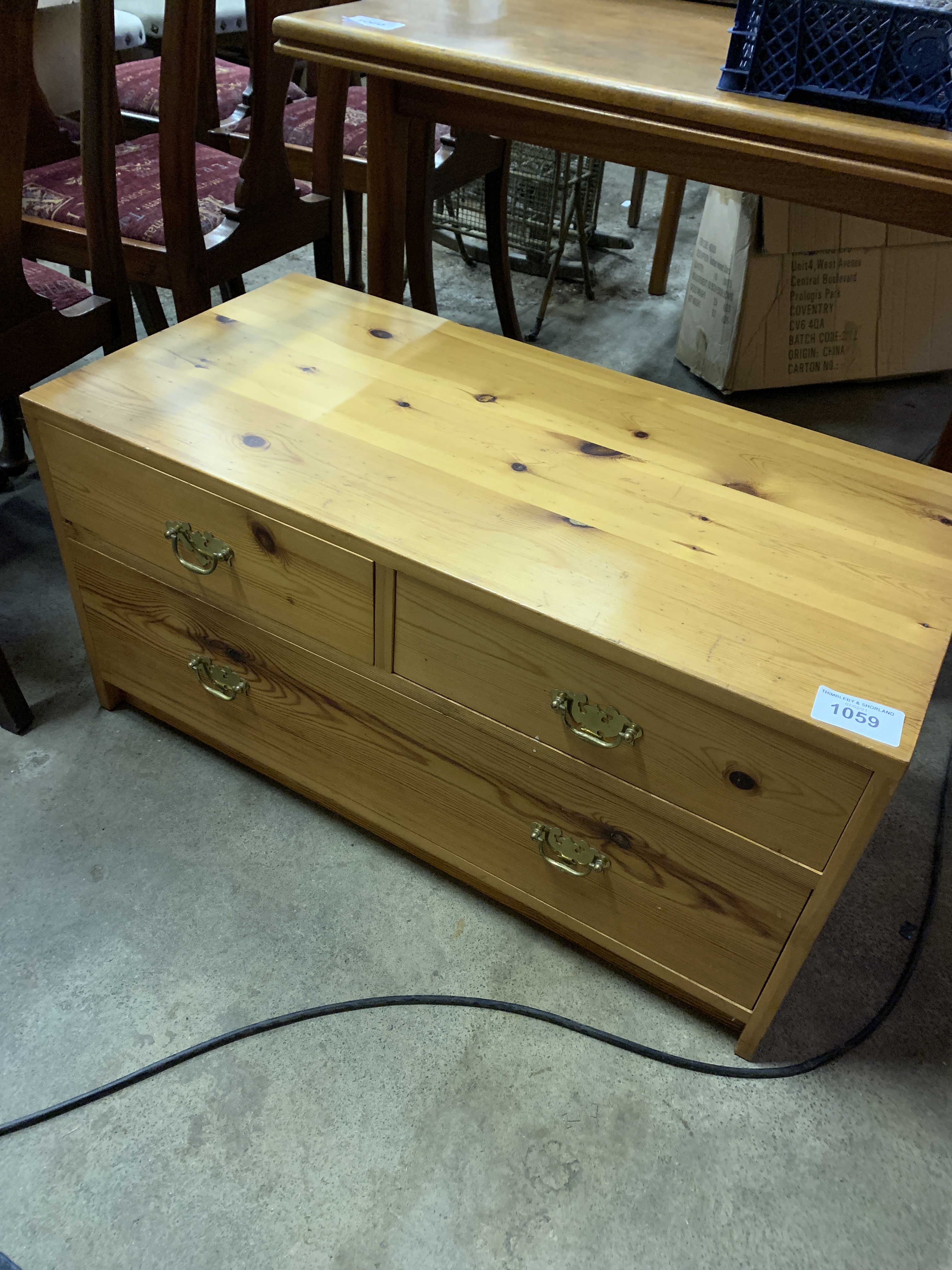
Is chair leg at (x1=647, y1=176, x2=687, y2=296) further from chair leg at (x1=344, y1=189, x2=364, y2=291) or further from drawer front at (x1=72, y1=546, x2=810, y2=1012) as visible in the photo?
drawer front at (x1=72, y1=546, x2=810, y2=1012)

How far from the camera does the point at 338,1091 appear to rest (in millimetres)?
942

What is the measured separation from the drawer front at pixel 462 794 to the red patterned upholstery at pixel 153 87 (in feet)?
4.37

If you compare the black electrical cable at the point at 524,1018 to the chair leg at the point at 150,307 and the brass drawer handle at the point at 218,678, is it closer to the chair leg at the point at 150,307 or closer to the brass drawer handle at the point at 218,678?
the brass drawer handle at the point at 218,678

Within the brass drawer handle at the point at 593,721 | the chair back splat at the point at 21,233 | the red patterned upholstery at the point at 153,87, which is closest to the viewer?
the brass drawer handle at the point at 593,721

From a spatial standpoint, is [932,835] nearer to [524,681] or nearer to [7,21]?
[524,681]

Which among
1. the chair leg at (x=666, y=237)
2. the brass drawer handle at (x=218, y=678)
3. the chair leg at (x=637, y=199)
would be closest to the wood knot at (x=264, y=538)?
the brass drawer handle at (x=218, y=678)

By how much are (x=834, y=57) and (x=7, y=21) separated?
0.92 metres

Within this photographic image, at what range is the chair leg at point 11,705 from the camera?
1236 mm

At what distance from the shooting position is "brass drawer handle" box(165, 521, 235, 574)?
976 mm

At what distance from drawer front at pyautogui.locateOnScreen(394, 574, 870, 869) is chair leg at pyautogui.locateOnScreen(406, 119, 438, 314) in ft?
2.74

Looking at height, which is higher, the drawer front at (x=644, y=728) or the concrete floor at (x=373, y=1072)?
the drawer front at (x=644, y=728)

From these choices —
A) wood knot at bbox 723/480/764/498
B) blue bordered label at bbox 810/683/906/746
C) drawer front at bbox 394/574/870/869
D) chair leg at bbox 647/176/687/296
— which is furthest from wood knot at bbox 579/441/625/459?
chair leg at bbox 647/176/687/296

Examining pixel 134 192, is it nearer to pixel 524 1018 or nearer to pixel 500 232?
pixel 500 232

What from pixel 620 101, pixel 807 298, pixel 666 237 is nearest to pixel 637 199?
→ pixel 666 237
